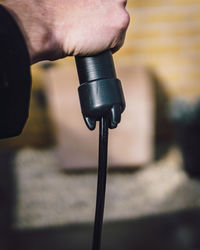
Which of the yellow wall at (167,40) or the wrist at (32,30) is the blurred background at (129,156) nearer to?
the yellow wall at (167,40)

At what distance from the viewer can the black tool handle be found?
900 mm

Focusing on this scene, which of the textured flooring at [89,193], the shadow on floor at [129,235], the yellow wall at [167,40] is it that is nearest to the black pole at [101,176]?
the shadow on floor at [129,235]

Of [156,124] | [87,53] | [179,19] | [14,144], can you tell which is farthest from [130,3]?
[87,53]

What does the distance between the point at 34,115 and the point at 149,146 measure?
1.11 meters

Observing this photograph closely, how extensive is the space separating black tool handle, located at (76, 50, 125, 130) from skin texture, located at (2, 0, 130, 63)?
0.06 m

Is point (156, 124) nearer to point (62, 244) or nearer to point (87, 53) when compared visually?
point (62, 244)

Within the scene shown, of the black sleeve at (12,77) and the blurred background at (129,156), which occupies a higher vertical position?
the black sleeve at (12,77)

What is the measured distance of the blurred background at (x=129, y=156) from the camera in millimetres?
2621

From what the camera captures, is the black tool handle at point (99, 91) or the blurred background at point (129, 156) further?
the blurred background at point (129, 156)

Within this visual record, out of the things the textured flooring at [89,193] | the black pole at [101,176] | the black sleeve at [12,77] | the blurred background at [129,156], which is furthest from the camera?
the textured flooring at [89,193]

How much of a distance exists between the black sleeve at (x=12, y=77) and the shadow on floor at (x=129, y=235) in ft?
5.77

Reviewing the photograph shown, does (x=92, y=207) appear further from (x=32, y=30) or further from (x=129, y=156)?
(x=32, y=30)

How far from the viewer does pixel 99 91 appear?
2.99 ft

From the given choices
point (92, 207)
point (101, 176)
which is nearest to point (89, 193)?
point (92, 207)
